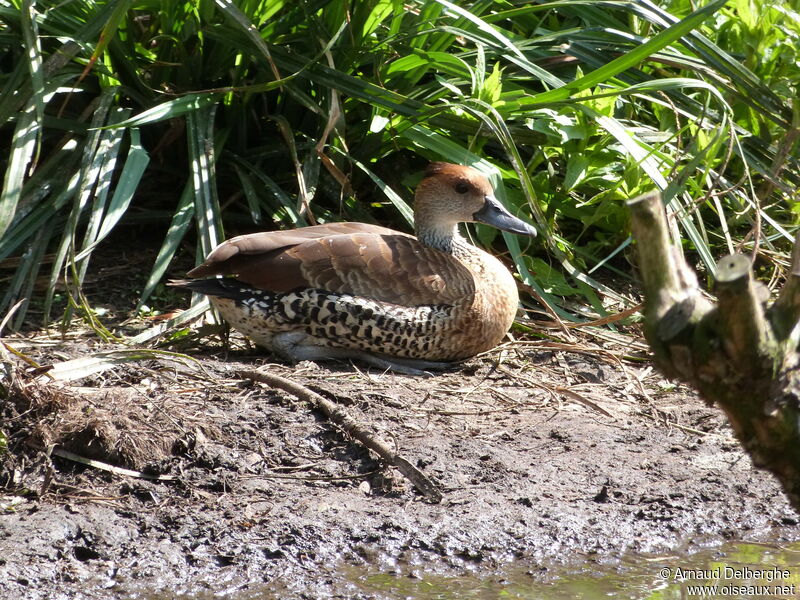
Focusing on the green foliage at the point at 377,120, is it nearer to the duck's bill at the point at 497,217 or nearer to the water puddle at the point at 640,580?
→ the duck's bill at the point at 497,217

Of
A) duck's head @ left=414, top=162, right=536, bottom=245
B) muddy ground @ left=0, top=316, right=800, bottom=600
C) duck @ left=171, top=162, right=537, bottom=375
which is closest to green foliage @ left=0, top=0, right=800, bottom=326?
duck's head @ left=414, top=162, right=536, bottom=245

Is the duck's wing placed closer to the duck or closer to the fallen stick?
the duck

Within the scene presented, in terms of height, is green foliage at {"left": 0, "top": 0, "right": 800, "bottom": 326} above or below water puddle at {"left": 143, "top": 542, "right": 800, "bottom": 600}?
above

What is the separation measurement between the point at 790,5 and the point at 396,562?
3962 millimetres

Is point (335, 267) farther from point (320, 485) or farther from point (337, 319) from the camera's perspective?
point (320, 485)

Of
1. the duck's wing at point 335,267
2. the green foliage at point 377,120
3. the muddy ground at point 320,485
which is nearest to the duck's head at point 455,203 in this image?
the green foliage at point 377,120

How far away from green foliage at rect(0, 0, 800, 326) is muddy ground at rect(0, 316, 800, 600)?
97cm

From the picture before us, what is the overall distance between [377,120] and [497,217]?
761 mm

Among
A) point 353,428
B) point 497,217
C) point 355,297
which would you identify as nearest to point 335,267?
point 355,297

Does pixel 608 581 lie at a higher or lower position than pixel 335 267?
lower

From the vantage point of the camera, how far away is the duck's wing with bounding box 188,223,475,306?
483 cm

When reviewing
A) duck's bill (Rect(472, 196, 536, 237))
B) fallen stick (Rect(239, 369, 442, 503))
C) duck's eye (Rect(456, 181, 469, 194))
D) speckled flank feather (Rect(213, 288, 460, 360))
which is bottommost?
fallen stick (Rect(239, 369, 442, 503))

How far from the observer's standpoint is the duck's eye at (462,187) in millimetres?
5180

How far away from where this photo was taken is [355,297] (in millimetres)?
4855
